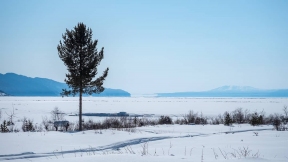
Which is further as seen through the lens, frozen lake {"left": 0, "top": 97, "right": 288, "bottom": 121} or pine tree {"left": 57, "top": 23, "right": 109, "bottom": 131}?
frozen lake {"left": 0, "top": 97, "right": 288, "bottom": 121}

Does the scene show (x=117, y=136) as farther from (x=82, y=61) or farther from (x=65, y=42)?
(x=65, y=42)

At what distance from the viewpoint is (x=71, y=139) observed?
39.5 ft

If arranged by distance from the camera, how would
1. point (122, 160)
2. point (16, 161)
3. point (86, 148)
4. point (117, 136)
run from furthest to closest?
point (117, 136), point (86, 148), point (16, 161), point (122, 160)

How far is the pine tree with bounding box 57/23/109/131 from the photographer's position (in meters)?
17.9

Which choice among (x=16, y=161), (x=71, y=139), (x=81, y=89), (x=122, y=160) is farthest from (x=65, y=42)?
(x=122, y=160)

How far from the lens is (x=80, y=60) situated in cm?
1828

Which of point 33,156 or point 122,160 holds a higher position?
point 122,160

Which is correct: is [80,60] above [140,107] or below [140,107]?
above

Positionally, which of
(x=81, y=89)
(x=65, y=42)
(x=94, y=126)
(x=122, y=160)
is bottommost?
(x=94, y=126)

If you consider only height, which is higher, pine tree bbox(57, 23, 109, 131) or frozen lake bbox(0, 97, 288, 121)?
pine tree bbox(57, 23, 109, 131)

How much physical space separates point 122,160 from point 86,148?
486 cm

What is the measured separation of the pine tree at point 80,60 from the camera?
17.9m

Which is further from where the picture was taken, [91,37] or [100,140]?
[91,37]

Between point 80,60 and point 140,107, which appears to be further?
point 140,107
